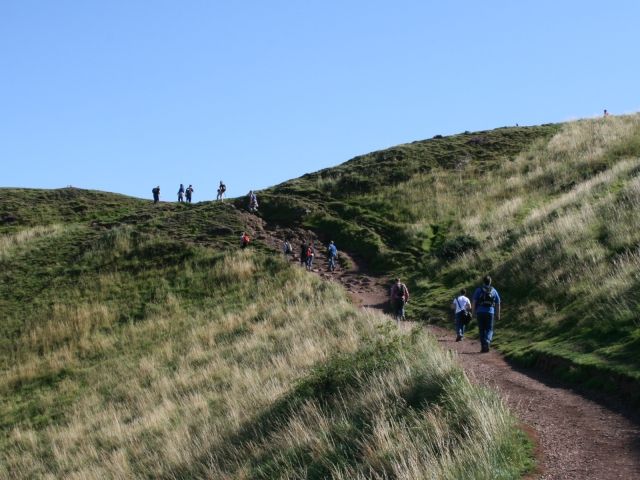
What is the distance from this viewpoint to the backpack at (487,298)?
15180 mm

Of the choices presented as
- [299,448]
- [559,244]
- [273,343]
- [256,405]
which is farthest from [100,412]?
[559,244]

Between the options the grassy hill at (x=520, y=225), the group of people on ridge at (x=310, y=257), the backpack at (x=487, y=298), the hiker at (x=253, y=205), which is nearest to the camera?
the grassy hill at (x=520, y=225)

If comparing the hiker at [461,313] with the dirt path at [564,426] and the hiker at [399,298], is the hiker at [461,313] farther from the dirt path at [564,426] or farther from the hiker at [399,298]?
the hiker at [399,298]

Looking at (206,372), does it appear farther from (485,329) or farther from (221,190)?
Result: (221,190)

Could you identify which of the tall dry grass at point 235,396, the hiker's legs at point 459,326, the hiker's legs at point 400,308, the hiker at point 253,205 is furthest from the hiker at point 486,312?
the hiker at point 253,205

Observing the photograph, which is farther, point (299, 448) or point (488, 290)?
point (488, 290)

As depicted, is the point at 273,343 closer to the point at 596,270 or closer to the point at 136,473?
the point at 136,473

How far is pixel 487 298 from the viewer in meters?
15.2

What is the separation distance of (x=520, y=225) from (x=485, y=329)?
11.8 m

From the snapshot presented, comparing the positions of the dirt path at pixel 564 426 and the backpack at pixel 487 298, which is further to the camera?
the backpack at pixel 487 298

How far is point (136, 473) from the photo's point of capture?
11859mm

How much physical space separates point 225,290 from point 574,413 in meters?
19.7

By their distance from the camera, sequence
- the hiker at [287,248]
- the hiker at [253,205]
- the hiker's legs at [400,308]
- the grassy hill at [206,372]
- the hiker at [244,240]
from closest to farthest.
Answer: the grassy hill at [206,372] → the hiker's legs at [400,308] → the hiker at [287,248] → the hiker at [244,240] → the hiker at [253,205]

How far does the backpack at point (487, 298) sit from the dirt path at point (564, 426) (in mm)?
1238
